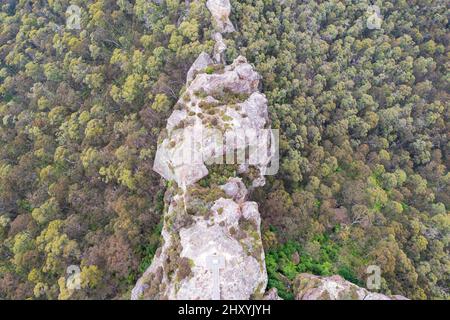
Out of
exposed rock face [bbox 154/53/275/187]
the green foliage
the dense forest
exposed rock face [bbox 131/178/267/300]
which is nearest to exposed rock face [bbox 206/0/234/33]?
the dense forest

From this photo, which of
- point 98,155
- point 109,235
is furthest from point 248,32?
point 109,235

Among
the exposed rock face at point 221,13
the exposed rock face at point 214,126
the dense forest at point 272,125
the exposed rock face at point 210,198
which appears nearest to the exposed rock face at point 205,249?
the exposed rock face at point 210,198

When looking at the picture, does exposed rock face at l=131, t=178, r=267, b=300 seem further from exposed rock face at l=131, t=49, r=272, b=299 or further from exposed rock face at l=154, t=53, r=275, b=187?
exposed rock face at l=154, t=53, r=275, b=187

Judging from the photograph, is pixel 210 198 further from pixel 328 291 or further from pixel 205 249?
pixel 328 291

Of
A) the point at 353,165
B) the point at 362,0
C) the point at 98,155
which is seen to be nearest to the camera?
the point at 98,155
